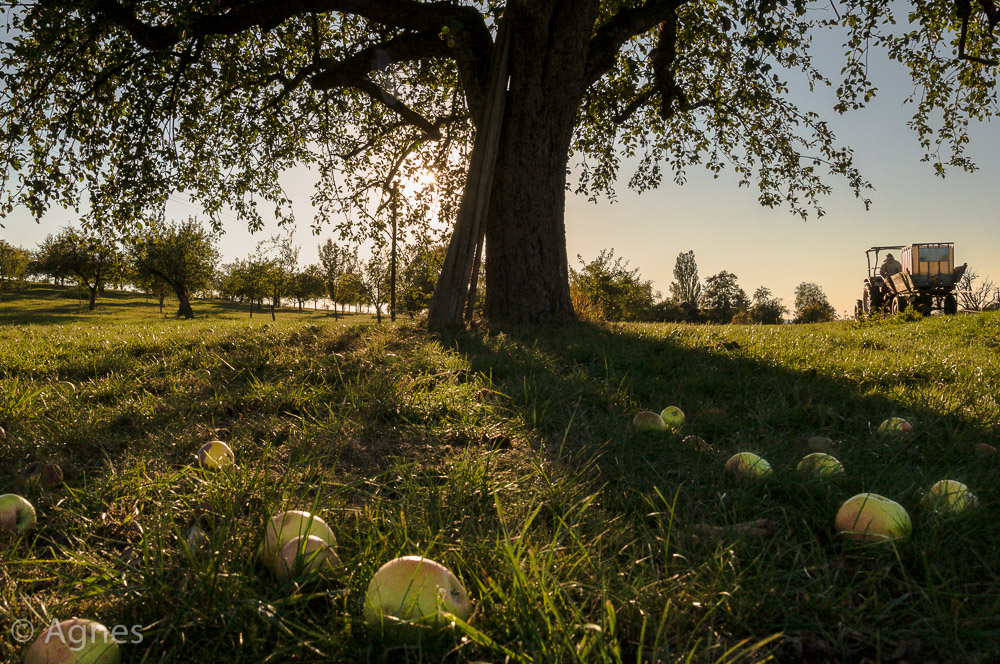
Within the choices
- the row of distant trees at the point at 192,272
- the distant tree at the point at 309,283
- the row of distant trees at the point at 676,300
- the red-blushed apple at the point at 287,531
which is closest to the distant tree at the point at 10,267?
the row of distant trees at the point at 192,272

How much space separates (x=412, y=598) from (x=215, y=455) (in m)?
1.55

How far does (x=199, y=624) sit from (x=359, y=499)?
2.63ft

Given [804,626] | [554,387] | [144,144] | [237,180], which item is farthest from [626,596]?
[237,180]

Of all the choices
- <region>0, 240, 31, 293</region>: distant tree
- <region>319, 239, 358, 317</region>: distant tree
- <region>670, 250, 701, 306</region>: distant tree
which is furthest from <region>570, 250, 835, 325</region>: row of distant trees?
<region>0, 240, 31, 293</region>: distant tree

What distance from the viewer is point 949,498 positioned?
1.95 metres

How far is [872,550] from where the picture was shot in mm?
1724

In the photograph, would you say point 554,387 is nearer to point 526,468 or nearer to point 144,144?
point 526,468

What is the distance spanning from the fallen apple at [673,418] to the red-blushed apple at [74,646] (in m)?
2.63

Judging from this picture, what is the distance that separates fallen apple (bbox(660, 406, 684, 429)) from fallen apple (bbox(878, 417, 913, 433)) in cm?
112

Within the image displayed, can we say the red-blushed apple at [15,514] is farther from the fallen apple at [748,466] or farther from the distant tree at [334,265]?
the distant tree at [334,265]

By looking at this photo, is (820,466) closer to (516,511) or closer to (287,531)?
(516,511)

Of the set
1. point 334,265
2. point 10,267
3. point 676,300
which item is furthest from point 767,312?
point 10,267

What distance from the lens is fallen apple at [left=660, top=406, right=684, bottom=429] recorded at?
302 cm

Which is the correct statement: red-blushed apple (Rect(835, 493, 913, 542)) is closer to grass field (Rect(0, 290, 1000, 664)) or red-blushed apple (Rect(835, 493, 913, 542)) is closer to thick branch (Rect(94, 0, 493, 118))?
grass field (Rect(0, 290, 1000, 664))
